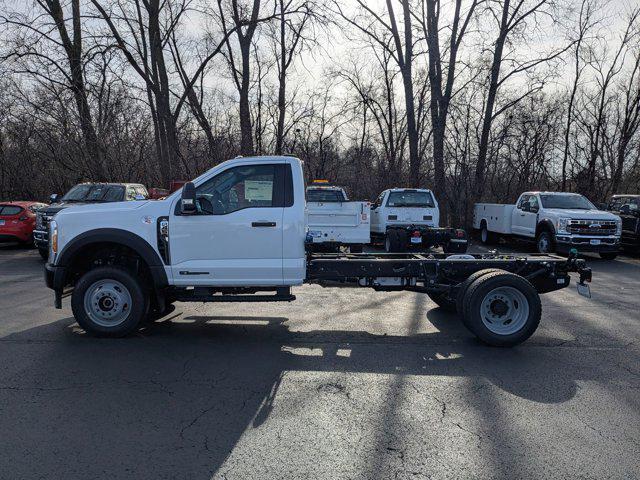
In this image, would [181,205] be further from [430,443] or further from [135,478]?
[430,443]

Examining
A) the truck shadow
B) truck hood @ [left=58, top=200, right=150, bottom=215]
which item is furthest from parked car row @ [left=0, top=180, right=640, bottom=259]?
truck hood @ [left=58, top=200, right=150, bottom=215]

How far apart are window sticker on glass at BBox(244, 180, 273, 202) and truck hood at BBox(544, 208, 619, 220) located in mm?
11754

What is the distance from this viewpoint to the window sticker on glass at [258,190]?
6.27 m

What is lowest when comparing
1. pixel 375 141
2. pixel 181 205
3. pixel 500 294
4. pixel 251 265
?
pixel 500 294

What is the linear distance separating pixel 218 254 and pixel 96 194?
1045cm

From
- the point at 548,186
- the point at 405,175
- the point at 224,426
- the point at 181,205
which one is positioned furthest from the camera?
the point at 405,175

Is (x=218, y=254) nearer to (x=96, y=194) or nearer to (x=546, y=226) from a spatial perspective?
(x=96, y=194)

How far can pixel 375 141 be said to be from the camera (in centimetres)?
3891

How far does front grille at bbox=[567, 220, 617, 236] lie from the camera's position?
14805 mm

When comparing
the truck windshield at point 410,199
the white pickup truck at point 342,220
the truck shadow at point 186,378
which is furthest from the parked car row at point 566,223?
the truck shadow at point 186,378

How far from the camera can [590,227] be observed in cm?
1482

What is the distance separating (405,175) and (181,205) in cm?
3204

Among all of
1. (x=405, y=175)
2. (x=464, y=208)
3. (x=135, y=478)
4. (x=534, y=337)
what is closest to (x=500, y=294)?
(x=534, y=337)

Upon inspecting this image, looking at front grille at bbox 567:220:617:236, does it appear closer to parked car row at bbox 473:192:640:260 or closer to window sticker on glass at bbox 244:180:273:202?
parked car row at bbox 473:192:640:260
